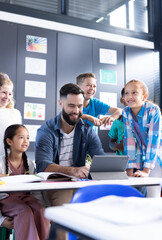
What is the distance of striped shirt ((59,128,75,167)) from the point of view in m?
2.03

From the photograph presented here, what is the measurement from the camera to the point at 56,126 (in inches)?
81.1

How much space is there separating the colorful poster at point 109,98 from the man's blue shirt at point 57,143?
2.18 metres

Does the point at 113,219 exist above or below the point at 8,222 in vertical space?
above

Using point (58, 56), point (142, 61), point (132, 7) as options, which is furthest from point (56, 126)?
point (132, 7)

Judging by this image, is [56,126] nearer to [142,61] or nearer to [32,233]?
[32,233]

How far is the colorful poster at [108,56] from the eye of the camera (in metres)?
4.35

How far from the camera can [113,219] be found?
0.53m

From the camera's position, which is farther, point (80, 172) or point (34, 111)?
point (34, 111)

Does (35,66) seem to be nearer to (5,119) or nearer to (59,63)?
(59,63)

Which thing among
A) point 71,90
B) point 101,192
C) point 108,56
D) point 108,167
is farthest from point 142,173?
point 108,56

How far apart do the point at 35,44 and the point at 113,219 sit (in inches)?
142

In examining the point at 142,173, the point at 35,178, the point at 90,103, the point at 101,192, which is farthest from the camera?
the point at 90,103

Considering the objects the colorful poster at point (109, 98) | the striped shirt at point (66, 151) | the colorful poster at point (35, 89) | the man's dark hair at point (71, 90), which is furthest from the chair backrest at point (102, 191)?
the colorful poster at point (109, 98)

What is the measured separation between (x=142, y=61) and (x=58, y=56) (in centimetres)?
140
